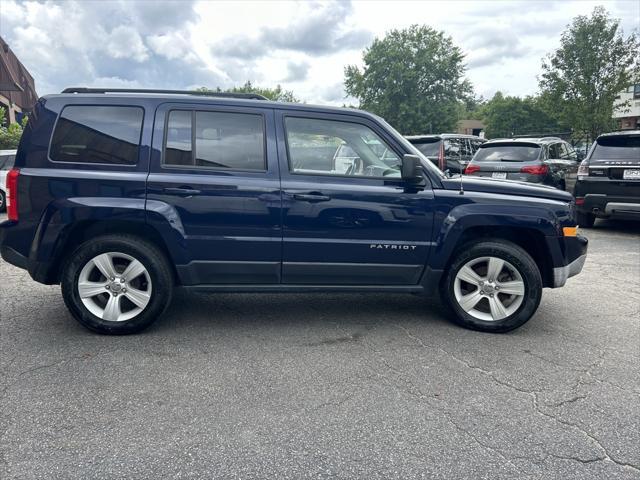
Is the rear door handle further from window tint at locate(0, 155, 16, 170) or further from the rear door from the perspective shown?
window tint at locate(0, 155, 16, 170)

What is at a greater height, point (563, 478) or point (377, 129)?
point (377, 129)

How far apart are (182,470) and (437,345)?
2.18m

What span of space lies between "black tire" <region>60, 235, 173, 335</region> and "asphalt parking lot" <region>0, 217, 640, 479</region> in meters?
0.12

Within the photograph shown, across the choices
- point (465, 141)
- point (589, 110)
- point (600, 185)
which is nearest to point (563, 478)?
point (600, 185)

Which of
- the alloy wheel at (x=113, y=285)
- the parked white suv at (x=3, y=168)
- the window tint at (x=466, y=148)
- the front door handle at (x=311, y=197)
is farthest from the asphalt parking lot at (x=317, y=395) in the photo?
the window tint at (x=466, y=148)

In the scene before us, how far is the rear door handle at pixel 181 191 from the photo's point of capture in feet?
12.2

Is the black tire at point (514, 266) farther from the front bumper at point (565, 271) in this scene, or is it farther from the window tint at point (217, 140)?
the window tint at point (217, 140)

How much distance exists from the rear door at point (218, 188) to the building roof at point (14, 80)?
66.0 feet

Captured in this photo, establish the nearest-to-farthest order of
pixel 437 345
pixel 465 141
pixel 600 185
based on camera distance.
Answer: pixel 437 345 < pixel 600 185 < pixel 465 141

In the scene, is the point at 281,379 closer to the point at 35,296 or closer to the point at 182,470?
the point at 182,470

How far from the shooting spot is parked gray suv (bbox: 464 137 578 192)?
31.6 feet

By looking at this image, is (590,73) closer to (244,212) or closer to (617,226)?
(617,226)

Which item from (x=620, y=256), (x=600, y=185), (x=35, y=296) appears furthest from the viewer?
(x=600, y=185)

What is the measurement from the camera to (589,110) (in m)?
21.6
